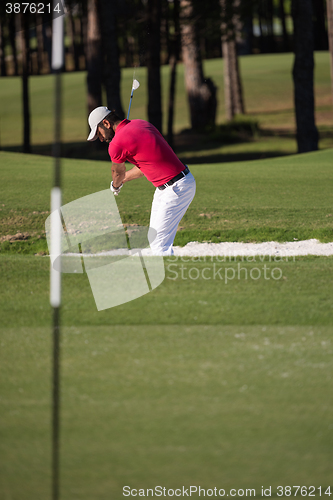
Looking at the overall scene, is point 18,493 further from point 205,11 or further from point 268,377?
point 205,11

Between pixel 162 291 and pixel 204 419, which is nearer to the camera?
pixel 204 419

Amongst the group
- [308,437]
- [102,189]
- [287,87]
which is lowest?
[308,437]

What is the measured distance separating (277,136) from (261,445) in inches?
967

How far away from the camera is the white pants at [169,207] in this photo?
643cm

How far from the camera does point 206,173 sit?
41.0 ft

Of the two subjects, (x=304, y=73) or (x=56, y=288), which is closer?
(x=56, y=288)

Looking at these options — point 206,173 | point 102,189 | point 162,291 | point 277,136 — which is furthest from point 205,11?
point 162,291

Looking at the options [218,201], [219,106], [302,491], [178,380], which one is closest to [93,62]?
[218,201]

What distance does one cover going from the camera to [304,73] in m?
16.3

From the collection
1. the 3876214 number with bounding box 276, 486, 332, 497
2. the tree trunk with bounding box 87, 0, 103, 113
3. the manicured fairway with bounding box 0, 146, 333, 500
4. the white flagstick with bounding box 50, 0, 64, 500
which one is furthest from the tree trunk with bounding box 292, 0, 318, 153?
the 3876214 number with bounding box 276, 486, 332, 497

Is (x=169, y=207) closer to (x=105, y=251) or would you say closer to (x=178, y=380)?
(x=105, y=251)

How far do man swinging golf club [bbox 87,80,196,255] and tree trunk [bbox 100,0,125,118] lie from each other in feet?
42.3

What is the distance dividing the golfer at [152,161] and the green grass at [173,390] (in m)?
1.01

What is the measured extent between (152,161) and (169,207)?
57 centimetres
